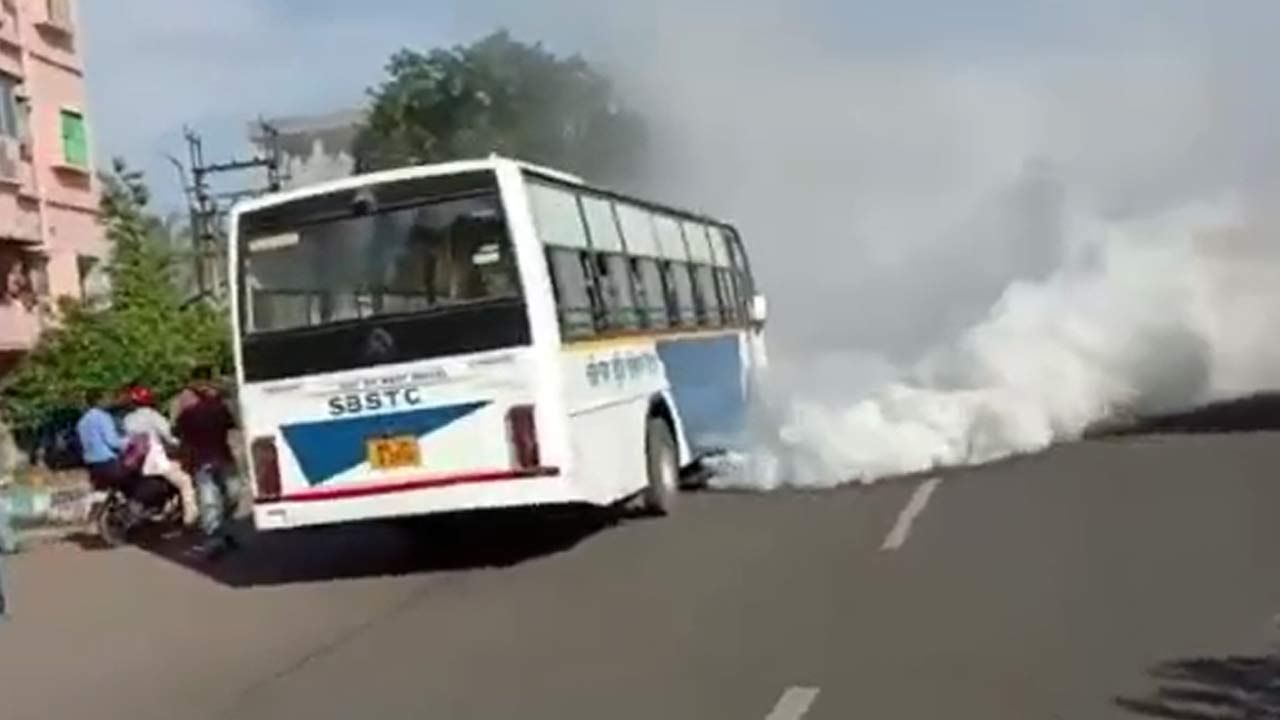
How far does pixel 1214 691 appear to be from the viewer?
8.89 meters

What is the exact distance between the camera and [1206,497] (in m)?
15.9

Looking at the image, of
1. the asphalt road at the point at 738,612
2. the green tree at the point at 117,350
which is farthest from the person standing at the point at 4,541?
the green tree at the point at 117,350

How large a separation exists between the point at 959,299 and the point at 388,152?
3422 cm

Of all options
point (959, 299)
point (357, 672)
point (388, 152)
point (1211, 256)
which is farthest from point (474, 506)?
point (388, 152)

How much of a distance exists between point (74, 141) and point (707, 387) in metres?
25.8

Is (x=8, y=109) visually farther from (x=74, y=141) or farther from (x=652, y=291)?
(x=652, y=291)

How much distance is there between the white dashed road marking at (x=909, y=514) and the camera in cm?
1464

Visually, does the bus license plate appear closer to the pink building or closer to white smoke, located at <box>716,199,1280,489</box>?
white smoke, located at <box>716,199,1280,489</box>

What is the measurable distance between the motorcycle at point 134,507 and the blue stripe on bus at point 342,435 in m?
5.44

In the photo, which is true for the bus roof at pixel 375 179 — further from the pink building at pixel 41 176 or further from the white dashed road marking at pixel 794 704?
the pink building at pixel 41 176

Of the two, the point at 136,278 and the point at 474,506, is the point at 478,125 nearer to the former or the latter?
the point at 136,278

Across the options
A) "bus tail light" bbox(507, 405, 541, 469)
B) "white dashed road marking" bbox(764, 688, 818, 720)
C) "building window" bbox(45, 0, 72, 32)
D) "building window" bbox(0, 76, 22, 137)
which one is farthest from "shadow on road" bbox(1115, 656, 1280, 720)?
"building window" bbox(45, 0, 72, 32)

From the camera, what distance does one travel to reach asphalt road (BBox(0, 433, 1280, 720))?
9.51 metres

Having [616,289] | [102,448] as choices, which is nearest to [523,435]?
[616,289]
